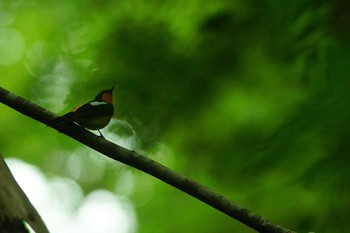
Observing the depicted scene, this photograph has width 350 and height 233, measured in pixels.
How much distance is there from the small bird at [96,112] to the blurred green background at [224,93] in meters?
0.14

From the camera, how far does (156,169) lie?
2570mm

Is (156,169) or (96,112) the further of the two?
(96,112)

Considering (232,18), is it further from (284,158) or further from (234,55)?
(284,158)

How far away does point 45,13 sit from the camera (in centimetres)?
489

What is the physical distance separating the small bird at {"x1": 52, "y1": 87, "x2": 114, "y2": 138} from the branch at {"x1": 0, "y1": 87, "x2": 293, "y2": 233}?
0.36 metres

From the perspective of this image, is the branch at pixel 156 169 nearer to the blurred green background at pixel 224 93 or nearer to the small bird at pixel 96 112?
the small bird at pixel 96 112

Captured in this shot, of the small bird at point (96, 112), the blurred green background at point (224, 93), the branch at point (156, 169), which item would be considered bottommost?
the branch at point (156, 169)

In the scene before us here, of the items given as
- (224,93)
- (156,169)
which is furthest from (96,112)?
(156,169)

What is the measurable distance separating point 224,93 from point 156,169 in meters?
1.16

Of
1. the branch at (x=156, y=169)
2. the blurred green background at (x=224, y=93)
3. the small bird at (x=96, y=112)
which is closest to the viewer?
the branch at (x=156, y=169)

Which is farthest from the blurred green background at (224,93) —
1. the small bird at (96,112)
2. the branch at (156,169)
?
the branch at (156,169)

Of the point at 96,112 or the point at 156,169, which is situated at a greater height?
the point at 96,112

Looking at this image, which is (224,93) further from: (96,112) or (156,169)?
(156,169)

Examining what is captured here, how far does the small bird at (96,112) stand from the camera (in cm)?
332
